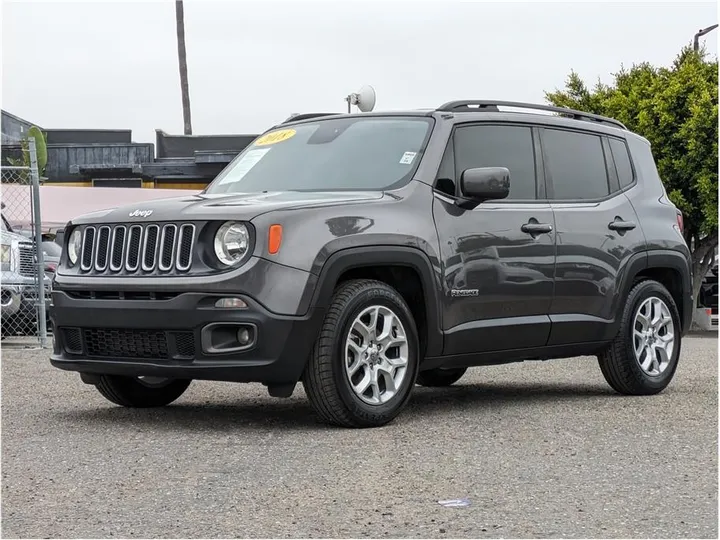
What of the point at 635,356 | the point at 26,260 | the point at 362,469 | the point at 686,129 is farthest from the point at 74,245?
the point at 686,129

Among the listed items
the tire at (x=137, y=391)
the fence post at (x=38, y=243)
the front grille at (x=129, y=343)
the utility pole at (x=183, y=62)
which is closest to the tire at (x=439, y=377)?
the tire at (x=137, y=391)

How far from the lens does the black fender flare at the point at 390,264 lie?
675 centimetres

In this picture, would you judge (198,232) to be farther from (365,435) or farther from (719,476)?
(719,476)

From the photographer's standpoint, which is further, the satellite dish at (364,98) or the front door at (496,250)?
the satellite dish at (364,98)

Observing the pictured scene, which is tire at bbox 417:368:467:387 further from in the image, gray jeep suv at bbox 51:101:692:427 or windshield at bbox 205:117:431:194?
windshield at bbox 205:117:431:194

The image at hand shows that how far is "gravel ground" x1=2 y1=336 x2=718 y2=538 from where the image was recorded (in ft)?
15.6

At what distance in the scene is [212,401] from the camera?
28.3 feet

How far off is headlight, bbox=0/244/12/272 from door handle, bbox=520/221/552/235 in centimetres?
794

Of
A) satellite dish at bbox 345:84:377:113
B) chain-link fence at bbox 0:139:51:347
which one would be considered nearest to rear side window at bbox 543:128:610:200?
chain-link fence at bbox 0:139:51:347

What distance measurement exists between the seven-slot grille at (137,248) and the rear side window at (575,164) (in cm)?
284

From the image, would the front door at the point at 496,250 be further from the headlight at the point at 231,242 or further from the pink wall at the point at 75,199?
the pink wall at the point at 75,199

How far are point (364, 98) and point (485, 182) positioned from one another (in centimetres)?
1136

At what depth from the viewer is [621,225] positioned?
8859 millimetres

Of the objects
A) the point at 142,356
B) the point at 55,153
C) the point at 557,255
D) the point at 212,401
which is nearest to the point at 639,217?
the point at 557,255
